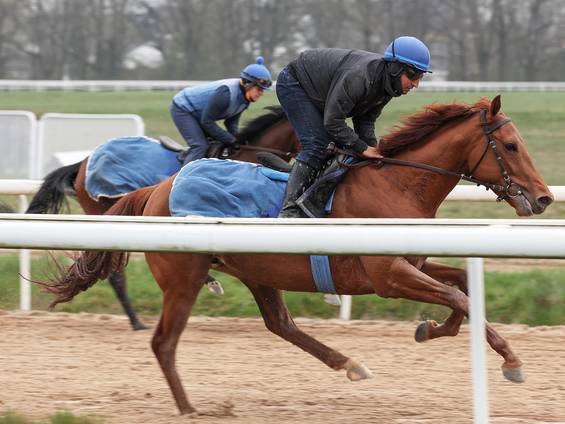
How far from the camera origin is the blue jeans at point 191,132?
7207 mm

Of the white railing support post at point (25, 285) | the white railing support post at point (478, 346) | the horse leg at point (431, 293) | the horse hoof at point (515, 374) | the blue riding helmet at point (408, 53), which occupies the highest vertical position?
the blue riding helmet at point (408, 53)

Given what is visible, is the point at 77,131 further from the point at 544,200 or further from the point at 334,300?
the point at 544,200

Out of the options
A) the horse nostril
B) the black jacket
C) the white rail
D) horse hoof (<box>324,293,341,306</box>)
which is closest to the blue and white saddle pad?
the black jacket

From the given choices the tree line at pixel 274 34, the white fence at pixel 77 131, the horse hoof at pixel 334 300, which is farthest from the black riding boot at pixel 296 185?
the tree line at pixel 274 34

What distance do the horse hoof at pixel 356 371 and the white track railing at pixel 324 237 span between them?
1.45 meters

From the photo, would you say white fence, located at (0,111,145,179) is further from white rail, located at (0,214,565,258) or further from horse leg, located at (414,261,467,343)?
white rail, located at (0,214,565,258)

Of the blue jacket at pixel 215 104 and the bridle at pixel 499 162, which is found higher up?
the bridle at pixel 499 162

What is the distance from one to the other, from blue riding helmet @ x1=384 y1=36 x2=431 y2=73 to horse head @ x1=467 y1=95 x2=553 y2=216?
370 millimetres

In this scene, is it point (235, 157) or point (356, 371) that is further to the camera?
point (235, 157)

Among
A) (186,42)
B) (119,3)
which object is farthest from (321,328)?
(119,3)

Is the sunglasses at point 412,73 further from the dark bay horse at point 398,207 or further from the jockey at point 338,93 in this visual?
the dark bay horse at point 398,207

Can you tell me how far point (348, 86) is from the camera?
475cm

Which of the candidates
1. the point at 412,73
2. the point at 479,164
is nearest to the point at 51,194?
the point at 412,73

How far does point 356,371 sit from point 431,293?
0.63 m
